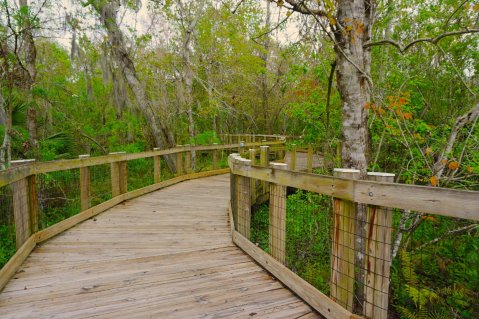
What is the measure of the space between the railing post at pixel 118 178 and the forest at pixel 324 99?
282 mm

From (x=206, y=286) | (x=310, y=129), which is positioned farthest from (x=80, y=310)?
(x=310, y=129)

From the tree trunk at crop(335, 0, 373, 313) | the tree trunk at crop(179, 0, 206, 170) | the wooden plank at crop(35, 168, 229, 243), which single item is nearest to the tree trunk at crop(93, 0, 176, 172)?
the tree trunk at crop(179, 0, 206, 170)

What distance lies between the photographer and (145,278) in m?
3.00

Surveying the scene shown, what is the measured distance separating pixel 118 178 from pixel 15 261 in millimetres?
3082

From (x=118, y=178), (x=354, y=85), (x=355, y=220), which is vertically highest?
(x=354, y=85)

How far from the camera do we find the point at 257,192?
8102 millimetres

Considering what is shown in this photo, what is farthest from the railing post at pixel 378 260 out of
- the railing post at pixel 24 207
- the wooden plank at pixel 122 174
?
the wooden plank at pixel 122 174

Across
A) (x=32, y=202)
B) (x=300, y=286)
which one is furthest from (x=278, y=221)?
(x=32, y=202)

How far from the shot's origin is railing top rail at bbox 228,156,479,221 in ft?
5.25

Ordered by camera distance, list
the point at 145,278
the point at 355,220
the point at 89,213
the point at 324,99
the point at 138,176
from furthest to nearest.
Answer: the point at 138,176 < the point at 324,99 < the point at 89,213 < the point at 145,278 < the point at 355,220

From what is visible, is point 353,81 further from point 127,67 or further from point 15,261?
point 127,67

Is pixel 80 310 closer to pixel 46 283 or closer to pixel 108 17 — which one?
pixel 46 283

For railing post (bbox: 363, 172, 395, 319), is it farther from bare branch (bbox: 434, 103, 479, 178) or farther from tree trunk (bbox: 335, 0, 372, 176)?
bare branch (bbox: 434, 103, 479, 178)

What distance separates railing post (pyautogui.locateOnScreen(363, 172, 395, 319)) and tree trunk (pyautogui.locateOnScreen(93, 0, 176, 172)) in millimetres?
9162
